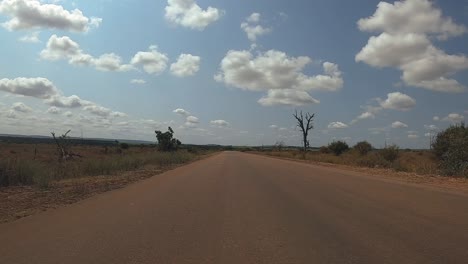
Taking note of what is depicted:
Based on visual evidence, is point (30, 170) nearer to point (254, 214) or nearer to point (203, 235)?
point (254, 214)

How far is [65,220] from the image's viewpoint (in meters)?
9.41

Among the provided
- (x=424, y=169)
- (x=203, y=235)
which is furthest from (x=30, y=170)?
(x=424, y=169)

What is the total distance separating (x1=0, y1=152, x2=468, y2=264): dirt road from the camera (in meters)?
6.42

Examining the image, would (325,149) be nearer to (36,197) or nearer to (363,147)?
(363,147)

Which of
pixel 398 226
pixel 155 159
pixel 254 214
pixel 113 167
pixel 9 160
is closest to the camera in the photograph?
pixel 398 226

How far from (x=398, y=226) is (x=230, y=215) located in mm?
3267

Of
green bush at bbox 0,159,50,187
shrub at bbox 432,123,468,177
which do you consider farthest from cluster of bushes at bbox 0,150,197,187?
shrub at bbox 432,123,468,177

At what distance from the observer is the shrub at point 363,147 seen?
191ft

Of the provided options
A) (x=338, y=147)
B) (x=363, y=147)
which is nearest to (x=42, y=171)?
(x=363, y=147)

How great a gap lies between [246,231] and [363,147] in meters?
53.8

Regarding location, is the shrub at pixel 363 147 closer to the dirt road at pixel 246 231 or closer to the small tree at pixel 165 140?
the small tree at pixel 165 140

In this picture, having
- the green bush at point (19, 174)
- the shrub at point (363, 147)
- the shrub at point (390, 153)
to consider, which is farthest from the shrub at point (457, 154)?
the shrub at point (363, 147)

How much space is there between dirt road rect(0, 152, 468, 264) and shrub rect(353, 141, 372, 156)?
45.9 meters

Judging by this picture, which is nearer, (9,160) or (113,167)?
(9,160)
